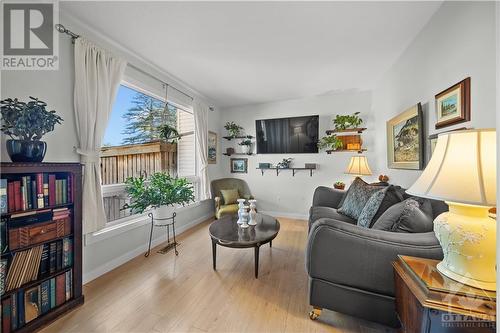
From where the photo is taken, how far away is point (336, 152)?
3898mm

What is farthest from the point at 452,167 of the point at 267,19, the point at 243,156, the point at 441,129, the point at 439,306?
the point at 243,156

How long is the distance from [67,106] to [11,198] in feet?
3.09

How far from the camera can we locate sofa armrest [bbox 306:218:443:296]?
1.22 meters

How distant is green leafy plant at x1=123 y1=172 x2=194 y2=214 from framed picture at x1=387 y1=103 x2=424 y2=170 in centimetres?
266

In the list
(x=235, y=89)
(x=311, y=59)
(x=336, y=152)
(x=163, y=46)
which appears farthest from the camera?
(x=336, y=152)

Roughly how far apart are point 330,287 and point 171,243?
229 centimetres

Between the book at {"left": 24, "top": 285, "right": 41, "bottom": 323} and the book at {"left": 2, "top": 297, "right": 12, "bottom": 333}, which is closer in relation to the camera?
the book at {"left": 2, "top": 297, "right": 12, "bottom": 333}

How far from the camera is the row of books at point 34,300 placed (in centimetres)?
131

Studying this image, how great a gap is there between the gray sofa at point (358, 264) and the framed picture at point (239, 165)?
3243mm

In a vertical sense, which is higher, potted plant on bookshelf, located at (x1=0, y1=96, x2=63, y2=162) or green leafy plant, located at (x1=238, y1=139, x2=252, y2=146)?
green leafy plant, located at (x1=238, y1=139, x2=252, y2=146)

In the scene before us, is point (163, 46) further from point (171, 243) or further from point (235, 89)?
point (171, 243)

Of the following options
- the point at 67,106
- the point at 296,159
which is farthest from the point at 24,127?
the point at 296,159

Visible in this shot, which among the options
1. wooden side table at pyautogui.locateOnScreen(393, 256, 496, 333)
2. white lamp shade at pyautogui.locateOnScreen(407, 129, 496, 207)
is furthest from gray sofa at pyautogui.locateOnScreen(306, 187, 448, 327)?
white lamp shade at pyautogui.locateOnScreen(407, 129, 496, 207)

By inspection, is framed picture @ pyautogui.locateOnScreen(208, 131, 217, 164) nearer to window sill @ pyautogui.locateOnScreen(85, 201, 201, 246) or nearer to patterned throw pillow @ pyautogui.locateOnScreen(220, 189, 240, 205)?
patterned throw pillow @ pyautogui.locateOnScreen(220, 189, 240, 205)
